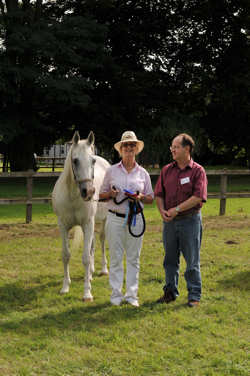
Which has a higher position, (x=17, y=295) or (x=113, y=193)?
(x=113, y=193)

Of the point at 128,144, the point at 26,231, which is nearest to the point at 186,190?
the point at 128,144

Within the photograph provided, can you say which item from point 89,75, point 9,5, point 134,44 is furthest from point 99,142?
point 9,5

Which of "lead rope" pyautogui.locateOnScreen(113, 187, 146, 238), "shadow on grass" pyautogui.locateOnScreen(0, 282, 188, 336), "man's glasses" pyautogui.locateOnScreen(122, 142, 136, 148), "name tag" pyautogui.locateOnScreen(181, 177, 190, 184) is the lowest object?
"shadow on grass" pyautogui.locateOnScreen(0, 282, 188, 336)

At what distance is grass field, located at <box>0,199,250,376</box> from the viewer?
3.67 metres

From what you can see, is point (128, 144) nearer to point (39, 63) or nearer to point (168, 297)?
point (168, 297)

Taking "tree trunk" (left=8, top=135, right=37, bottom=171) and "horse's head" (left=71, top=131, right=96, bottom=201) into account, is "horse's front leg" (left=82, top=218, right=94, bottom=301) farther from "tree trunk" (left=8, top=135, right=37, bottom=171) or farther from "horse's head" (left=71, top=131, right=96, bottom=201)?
"tree trunk" (left=8, top=135, right=37, bottom=171)

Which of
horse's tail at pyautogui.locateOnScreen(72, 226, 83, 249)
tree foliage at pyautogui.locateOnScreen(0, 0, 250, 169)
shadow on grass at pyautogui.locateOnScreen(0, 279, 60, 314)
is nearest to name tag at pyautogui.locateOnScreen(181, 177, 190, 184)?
horse's tail at pyautogui.locateOnScreen(72, 226, 83, 249)

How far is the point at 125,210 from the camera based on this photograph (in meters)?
5.12

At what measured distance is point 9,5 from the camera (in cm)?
2228

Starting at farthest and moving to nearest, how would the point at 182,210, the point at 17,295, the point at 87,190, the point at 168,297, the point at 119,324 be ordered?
the point at 17,295
the point at 168,297
the point at 87,190
the point at 182,210
the point at 119,324

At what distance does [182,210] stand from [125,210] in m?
0.67

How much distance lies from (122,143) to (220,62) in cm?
2243

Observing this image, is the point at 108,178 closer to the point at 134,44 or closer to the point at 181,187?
the point at 181,187

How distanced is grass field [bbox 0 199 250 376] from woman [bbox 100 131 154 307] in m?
0.30
